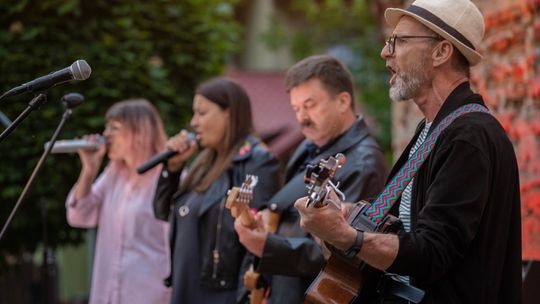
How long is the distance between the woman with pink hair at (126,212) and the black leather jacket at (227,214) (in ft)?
1.37

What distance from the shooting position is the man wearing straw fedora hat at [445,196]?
263cm

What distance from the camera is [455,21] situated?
2934 mm

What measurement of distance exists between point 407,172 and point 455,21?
21.5 inches

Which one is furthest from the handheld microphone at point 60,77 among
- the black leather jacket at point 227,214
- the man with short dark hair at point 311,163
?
the black leather jacket at point 227,214

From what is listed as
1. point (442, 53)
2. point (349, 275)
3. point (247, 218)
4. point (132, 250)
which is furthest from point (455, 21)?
point (132, 250)

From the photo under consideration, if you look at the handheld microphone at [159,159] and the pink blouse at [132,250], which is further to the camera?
the pink blouse at [132,250]

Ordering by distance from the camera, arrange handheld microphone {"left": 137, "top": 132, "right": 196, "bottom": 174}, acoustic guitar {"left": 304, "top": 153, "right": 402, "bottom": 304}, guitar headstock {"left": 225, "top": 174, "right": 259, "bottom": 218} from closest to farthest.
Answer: acoustic guitar {"left": 304, "top": 153, "right": 402, "bottom": 304} → guitar headstock {"left": 225, "top": 174, "right": 259, "bottom": 218} → handheld microphone {"left": 137, "top": 132, "right": 196, "bottom": 174}

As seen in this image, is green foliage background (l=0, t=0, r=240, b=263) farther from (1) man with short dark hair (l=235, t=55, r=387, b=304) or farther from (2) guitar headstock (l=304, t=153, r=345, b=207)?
(2) guitar headstock (l=304, t=153, r=345, b=207)

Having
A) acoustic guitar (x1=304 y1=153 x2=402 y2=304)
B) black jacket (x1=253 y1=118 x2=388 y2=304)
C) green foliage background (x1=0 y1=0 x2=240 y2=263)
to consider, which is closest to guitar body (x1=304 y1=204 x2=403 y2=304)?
acoustic guitar (x1=304 y1=153 x2=402 y2=304)

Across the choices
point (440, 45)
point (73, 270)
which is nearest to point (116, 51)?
point (440, 45)

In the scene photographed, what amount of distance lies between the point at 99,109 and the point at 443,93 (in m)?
4.01

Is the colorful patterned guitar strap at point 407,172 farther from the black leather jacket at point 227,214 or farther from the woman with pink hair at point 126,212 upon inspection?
the woman with pink hair at point 126,212

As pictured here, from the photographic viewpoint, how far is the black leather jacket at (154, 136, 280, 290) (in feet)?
15.0

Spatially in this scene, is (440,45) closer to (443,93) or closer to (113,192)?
(443,93)
